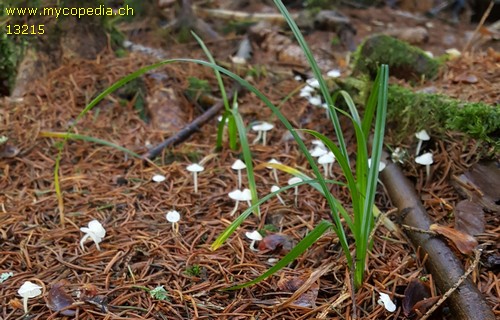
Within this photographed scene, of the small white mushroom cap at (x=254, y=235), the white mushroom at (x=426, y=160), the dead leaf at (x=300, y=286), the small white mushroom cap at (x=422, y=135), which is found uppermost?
the small white mushroom cap at (x=422, y=135)

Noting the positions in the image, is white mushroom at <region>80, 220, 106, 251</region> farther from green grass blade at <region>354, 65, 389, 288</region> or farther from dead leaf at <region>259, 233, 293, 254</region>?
green grass blade at <region>354, 65, 389, 288</region>

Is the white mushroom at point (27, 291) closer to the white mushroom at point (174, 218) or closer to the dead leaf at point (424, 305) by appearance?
the white mushroom at point (174, 218)

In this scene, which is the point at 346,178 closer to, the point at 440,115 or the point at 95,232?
the point at 440,115

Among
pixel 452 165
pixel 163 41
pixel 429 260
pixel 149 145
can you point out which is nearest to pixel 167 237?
pixel 149 145

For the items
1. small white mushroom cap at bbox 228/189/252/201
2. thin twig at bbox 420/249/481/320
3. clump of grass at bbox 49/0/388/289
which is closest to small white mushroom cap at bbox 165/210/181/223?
small white mushroom cap at bbox 228/189/252/201

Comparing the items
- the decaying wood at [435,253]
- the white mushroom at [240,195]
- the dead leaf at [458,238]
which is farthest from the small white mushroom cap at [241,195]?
the dead leaf at [458,238]

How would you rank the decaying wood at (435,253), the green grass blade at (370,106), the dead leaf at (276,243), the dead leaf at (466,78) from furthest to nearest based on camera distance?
the dead leaf at (466,78)
the dead leaf at (276,243)
the green grass blade at (370,106)
the decaying wood at (435,253)

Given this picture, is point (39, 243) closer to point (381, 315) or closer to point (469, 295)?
point (381, 315)

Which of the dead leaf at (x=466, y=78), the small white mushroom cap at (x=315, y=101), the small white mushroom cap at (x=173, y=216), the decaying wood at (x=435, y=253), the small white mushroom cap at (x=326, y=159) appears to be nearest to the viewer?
the decaying wood at (x=435, y=253)
